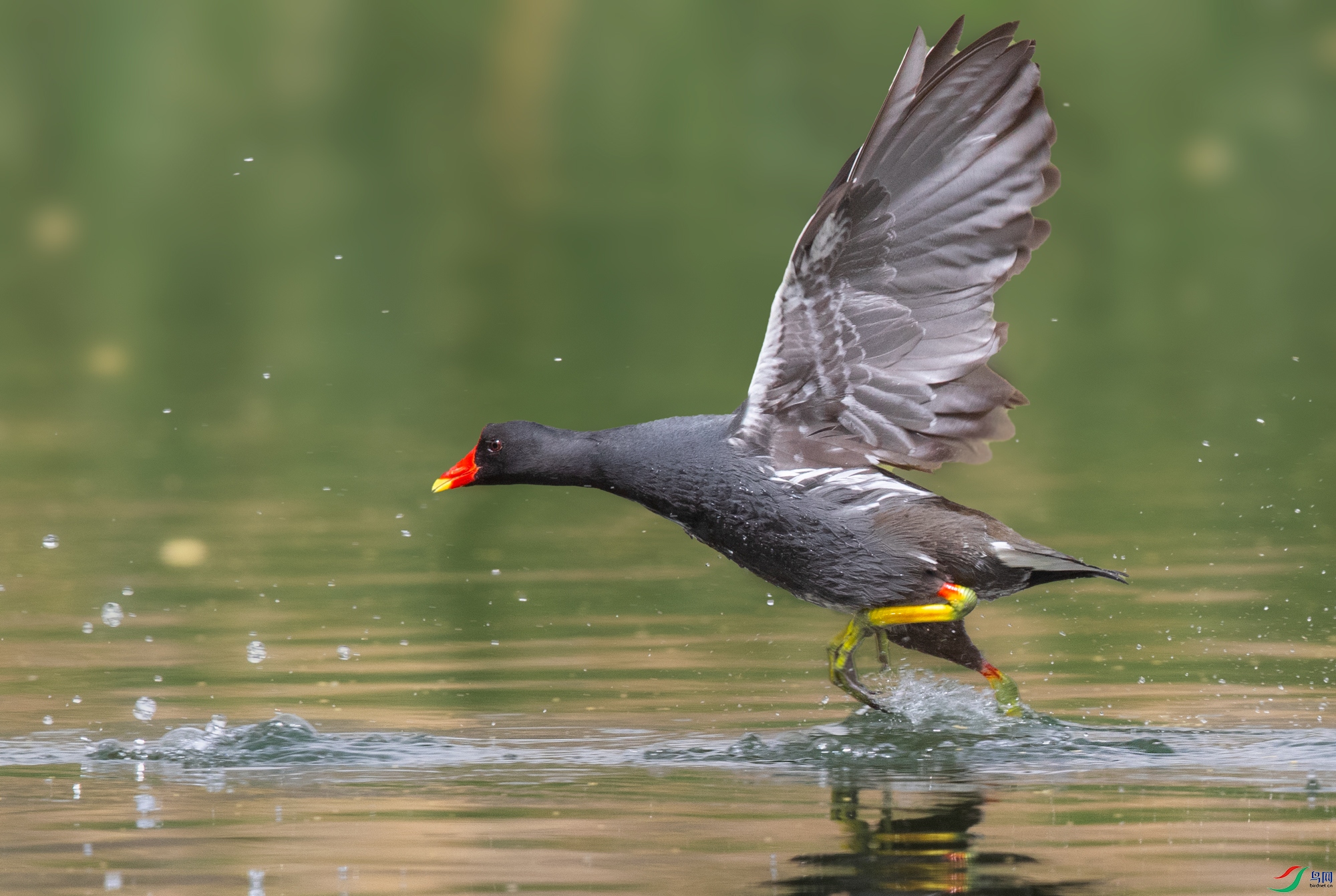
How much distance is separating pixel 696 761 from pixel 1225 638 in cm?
307

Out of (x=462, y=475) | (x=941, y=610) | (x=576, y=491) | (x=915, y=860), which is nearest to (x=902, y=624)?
(x=941, y=610)

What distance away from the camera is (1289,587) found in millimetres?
10719

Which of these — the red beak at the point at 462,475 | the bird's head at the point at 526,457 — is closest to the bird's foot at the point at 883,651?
the bird's head at the point at 526,457

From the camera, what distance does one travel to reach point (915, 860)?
6195mm

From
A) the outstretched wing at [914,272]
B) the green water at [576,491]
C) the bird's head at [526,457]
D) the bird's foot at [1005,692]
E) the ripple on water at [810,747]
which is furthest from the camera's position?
the bird's head at [526,457]

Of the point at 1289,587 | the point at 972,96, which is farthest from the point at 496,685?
the point at 1289,587

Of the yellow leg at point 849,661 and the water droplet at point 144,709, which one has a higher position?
the water droplet at point 144,709

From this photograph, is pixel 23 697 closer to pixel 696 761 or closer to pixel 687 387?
pixel 696 761

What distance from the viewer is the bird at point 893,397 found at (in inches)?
328

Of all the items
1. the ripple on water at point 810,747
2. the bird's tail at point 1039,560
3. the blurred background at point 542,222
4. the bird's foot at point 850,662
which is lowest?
the ripple on water at point 810,747

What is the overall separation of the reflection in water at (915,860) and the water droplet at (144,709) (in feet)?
9.97

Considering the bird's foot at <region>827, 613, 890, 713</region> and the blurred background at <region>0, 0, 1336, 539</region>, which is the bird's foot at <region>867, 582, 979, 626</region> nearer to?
the bird's foot at <region>827, 613, 890, 713</region>

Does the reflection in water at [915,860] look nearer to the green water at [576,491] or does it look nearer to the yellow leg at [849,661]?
the green water at [576,491]

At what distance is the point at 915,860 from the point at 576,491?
31.3ft
